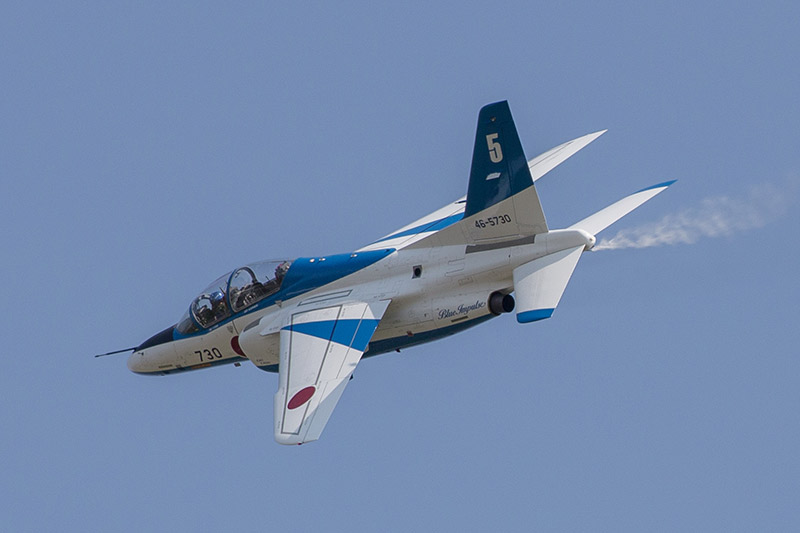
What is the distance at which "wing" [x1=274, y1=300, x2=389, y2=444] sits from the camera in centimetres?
2466

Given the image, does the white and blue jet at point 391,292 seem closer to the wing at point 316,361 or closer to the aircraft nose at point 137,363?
the wing at point 316,361

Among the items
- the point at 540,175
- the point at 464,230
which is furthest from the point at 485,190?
the point at 540,175

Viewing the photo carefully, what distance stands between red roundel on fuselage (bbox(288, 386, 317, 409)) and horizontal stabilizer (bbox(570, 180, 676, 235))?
5817 millimetres

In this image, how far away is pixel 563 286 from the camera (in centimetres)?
2527

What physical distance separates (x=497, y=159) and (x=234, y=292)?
690cm

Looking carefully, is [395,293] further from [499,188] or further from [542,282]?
[542,282]

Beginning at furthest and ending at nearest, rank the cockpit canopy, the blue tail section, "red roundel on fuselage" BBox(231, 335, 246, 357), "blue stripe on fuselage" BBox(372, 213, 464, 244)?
"blue stripe on fuselage" BBox(372, 213, 464, 244) → "red roundel on fuselage" BBox(231, 335, 246, 357) → the cockpit canopy → the blue tail section

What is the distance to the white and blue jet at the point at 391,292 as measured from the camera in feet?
84.6

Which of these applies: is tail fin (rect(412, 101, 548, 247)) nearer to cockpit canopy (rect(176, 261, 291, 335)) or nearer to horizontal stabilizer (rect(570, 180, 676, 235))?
horizontal stabilizer (rect(570, 180, 676, 235))

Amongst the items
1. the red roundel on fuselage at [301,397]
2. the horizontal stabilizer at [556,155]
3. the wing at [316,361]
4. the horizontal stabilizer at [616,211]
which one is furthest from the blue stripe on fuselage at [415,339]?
the horizontal stabilizer at [556,155]

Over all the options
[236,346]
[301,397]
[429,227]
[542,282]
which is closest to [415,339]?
[301,397]

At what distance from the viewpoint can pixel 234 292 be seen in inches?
1183

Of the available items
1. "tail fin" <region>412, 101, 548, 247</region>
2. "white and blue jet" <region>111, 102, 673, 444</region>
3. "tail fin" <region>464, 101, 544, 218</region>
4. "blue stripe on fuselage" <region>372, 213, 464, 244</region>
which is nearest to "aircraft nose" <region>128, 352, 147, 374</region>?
"white and blue jet" <region>111, 102, 673, 444</region>

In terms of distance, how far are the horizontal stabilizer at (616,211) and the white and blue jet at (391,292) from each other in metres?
0.02
